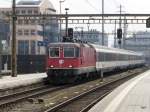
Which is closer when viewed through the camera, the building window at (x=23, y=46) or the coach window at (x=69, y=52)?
the coach window at (x=69, y=52)

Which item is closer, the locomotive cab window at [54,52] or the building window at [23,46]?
the locomotive cab window at [54,52]

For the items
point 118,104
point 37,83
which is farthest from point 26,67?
point 118,104

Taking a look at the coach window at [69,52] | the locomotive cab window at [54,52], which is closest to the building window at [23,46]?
the locomotive cab window at [54,52]

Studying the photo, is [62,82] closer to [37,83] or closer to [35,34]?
[37,83]

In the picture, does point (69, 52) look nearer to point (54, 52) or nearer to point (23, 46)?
point (54, 52)

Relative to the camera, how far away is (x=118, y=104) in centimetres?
1889

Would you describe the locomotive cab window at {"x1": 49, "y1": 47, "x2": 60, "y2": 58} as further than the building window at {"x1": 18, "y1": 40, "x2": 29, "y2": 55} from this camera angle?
No

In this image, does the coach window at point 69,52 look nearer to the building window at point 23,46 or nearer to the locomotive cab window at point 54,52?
the locomotive cab window at point 54,52

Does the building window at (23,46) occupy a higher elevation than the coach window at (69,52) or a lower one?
lower

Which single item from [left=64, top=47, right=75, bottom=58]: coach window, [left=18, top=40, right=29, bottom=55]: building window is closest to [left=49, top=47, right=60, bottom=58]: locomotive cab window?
[left=64, top=47, right=75, bottom=58]: coach window

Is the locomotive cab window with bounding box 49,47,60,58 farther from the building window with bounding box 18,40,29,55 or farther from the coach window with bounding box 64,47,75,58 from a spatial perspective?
the building window with bounding box 18,40,29,55

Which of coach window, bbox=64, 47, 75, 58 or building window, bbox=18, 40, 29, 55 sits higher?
coach window, bbox=64, 47, 75, 58

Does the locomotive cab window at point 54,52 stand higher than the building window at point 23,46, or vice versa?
the locomotive cab window at point 54,52

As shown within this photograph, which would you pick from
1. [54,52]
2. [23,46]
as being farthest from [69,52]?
[23,46]
